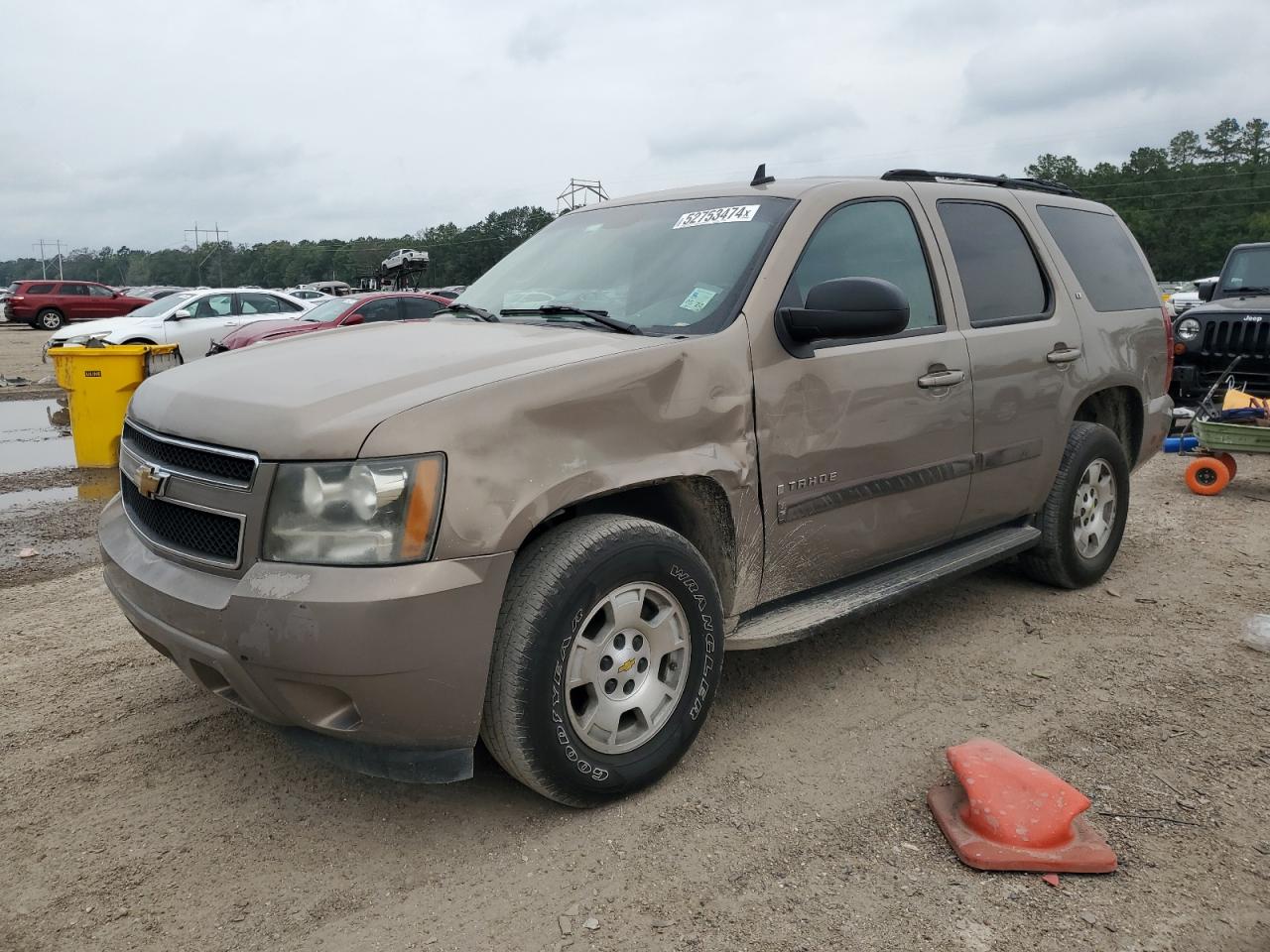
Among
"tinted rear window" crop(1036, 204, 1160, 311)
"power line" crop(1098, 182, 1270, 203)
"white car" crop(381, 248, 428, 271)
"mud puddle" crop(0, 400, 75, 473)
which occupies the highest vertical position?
"power line" crop(1098, 182, 1270, 203)

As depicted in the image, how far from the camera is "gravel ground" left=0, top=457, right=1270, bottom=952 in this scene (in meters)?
2.43

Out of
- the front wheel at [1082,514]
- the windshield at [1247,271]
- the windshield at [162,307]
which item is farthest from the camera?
the windshield at [162,307]

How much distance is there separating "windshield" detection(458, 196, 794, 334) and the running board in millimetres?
1011

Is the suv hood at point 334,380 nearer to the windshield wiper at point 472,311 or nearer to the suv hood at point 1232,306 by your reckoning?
the windshield wiper at point 472,311

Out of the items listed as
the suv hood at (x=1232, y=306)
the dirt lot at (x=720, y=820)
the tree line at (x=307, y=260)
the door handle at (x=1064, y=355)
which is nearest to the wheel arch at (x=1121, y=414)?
the door handle at (x=1064, y=355)

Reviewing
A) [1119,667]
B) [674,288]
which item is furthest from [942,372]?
[1119,667]

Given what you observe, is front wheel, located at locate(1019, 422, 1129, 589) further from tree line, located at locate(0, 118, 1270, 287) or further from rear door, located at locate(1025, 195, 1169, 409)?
tree line, located at locate(0, 118, 1270, 287)

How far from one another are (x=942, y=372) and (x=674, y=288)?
1151 mm

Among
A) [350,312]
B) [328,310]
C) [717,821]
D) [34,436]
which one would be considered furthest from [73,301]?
[717,821]

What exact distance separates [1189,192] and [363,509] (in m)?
89.6

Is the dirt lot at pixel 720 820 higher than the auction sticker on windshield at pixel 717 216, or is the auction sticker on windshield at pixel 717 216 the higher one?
the auction sticker on windshield at pixel 717 216

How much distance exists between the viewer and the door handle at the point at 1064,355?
4.40 meters

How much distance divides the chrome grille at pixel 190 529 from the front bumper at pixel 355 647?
0.06 meters

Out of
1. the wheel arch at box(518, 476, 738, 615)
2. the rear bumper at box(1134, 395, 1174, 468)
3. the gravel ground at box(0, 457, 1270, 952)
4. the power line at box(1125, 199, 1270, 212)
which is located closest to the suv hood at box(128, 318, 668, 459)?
the wheel arch at box(518, 476, 738, 615)
